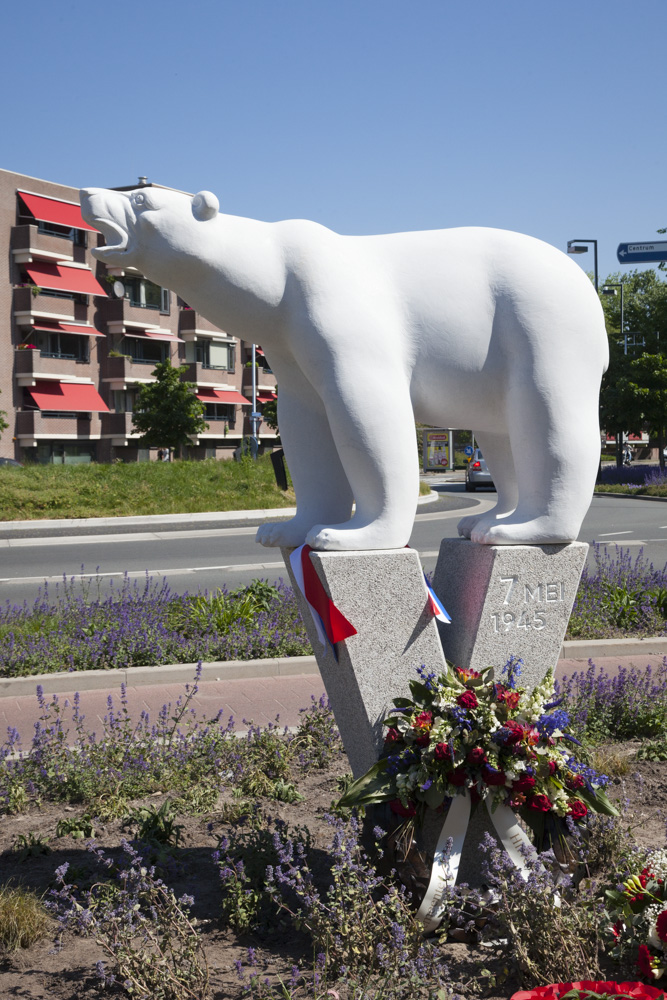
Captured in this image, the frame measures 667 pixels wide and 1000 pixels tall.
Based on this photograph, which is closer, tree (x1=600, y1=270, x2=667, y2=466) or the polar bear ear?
the polar bear ear

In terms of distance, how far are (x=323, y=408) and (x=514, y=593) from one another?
3.63ft

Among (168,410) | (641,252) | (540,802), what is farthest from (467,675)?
(168,410)

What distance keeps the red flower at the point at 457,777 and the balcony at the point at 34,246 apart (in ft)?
135

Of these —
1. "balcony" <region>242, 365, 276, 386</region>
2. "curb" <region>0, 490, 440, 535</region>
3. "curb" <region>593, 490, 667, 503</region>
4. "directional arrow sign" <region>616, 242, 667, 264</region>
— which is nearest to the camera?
"directional arrow sign" <region>616, 242, 667, 264</region>

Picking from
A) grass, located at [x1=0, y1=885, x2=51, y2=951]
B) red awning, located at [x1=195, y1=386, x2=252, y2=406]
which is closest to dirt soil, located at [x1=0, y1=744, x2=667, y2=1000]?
grass, located at [x1=0, y1=885, x2=51, y2=951]

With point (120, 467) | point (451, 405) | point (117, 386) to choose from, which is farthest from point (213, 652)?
point (117, 386)

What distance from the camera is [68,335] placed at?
4266 cm

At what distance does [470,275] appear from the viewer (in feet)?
11.9

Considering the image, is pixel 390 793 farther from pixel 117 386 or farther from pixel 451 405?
pixel 117 386

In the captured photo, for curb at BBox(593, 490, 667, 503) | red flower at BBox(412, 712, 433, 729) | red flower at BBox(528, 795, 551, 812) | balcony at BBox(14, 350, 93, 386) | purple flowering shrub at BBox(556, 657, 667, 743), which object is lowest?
curb at BBox(593, 490, 667, 503)

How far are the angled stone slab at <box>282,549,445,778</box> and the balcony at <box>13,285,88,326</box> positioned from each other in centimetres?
3999

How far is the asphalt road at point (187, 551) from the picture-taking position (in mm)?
11250

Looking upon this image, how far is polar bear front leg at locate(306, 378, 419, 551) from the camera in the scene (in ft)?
11.2

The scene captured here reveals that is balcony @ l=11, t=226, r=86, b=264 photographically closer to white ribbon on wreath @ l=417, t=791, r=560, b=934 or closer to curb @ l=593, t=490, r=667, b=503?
curb @ l=593, t=490, r=667, b=503
